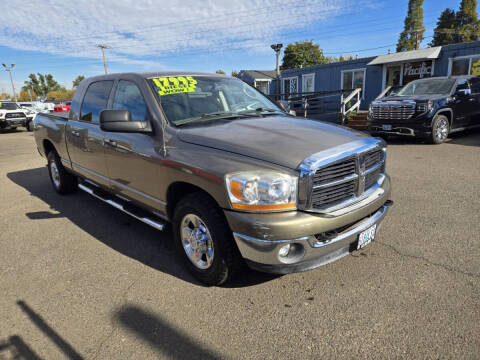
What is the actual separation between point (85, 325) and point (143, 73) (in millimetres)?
2521

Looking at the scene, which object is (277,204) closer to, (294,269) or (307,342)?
(294,269)

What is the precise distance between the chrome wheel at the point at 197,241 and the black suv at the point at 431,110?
8052 mm

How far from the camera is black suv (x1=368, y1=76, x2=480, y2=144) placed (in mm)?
8773

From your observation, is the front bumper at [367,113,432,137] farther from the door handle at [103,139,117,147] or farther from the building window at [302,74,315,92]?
the building window at [302,74,315,92]

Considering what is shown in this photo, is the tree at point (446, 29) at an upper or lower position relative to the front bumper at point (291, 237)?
upper

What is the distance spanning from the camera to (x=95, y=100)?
4.27 m

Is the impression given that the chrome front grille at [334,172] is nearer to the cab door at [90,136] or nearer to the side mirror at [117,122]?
the side mirror at [117,122]

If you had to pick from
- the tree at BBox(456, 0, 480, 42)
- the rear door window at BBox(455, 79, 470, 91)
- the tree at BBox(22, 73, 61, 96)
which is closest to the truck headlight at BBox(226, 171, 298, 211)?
the rear door window at BBox(455, 79, 470, 91)

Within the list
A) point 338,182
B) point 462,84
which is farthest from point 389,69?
point 338,182

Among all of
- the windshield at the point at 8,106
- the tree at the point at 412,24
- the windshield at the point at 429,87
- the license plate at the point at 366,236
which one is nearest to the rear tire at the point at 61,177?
the license plate at the point at 366,236

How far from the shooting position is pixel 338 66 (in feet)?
67.7

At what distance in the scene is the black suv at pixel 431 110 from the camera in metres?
8.77

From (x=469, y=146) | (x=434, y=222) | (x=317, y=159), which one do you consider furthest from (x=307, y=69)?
(x=317, y=159)

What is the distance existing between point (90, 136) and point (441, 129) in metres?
8.96
